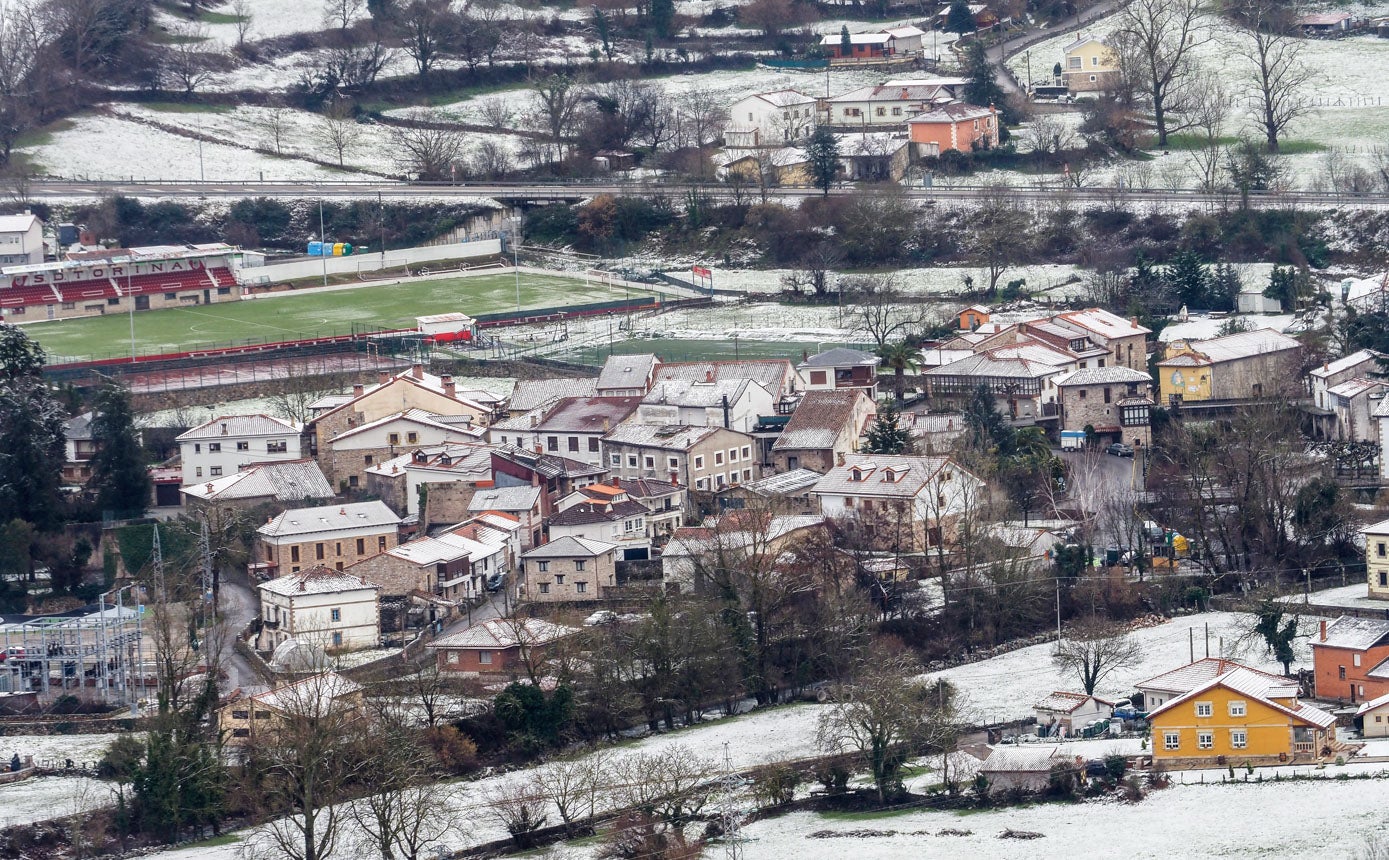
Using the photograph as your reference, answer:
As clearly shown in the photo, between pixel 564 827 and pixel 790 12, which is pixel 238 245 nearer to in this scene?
pixel 790 12

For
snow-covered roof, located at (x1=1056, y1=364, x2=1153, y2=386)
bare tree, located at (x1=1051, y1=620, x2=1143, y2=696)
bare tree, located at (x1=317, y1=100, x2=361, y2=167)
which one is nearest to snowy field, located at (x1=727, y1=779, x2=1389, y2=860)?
bare tree, located at (x1=1051, y1=620, x2=1143, y2=696)

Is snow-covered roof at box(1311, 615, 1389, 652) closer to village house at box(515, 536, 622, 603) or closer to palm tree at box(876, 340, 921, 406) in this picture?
village house at box(515, 536, 622, 603)

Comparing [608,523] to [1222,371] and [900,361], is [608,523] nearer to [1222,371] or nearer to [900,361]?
[900,361]

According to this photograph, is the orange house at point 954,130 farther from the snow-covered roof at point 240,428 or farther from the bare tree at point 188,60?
the snow-covered roof at point 240,428

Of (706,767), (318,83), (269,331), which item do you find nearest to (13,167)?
(318,83)

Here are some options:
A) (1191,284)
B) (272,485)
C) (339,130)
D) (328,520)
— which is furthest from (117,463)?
(339,130)
